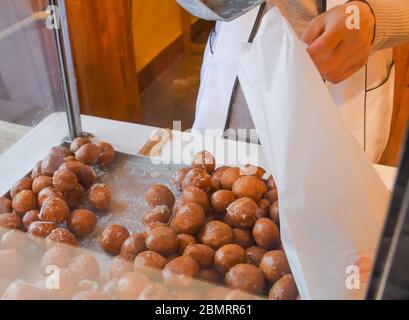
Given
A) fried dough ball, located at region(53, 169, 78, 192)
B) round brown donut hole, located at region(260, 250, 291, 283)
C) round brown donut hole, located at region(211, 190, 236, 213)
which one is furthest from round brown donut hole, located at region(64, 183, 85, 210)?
round brown donut hole, located at region(260, 250, 291, 283)

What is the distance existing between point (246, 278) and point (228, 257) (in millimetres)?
48

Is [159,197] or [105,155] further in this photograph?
[105,155]

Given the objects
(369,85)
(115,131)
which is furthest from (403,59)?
(115,131)

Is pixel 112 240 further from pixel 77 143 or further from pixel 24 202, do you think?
pixel 77 143

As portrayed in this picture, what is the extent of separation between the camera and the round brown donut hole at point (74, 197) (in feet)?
2.46

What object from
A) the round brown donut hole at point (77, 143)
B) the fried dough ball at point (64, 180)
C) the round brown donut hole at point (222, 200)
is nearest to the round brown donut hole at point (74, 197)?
the fried dough ball at point (64, 180)

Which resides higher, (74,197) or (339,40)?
(339,40)

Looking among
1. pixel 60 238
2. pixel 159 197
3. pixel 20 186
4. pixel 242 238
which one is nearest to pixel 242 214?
pixel 242 238

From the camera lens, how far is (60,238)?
2.12ft

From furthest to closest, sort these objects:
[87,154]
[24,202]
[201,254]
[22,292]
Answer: [87,154] → [24,202] → [201,254] → [22,292]

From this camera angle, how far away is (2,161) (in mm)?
851

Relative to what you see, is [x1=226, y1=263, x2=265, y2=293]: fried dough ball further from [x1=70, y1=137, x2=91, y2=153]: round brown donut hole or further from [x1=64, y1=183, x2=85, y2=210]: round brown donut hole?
[x1=70, y1=137, x2=91, y2=153]: round brown donut hole
